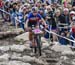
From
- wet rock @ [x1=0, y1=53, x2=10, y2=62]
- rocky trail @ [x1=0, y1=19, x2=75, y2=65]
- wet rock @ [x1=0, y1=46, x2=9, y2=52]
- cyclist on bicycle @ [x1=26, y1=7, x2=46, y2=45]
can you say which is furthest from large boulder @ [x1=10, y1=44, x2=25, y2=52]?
cyclist on bicycle @ [x1=26, y1=7, x2=46, y2=45]

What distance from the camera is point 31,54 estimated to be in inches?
537

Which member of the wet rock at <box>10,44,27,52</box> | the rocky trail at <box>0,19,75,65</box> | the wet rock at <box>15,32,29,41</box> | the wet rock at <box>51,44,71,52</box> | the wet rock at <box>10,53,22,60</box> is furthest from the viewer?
the wet rock at <box>15,32,29,41</box>

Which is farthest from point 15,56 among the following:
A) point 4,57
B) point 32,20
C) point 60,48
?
point 60,48

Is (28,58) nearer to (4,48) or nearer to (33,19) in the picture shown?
(33,19)

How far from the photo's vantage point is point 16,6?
2033cm

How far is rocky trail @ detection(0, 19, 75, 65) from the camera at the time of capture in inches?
493

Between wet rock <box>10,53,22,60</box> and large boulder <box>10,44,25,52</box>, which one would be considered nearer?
wet rock <box>10,53,22,60</box>

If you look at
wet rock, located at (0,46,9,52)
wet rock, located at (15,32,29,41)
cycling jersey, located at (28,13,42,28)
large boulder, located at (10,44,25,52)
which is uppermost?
cycling jersey, located at (28,13,42,28)

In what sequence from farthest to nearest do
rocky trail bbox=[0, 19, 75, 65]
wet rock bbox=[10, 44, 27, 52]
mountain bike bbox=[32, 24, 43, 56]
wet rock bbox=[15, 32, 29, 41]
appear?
wet rock bbox=[15, 32, 29, 41]
wet rock bbox=[10, 44, 27, 52]
mountain bike bbox=[32, 24, 43, 56]
rocky trail bbox=[0, 19, 75, 65]

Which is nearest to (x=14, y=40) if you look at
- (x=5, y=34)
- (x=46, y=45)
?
(x=5, y=34)

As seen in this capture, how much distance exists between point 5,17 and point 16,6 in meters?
2.77

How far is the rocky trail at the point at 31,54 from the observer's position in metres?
12.5

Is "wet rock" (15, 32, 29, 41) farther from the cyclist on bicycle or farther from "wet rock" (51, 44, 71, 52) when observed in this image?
the cyclist on bicycle

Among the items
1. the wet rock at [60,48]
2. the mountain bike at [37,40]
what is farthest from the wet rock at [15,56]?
the wet rock at [60,48]
